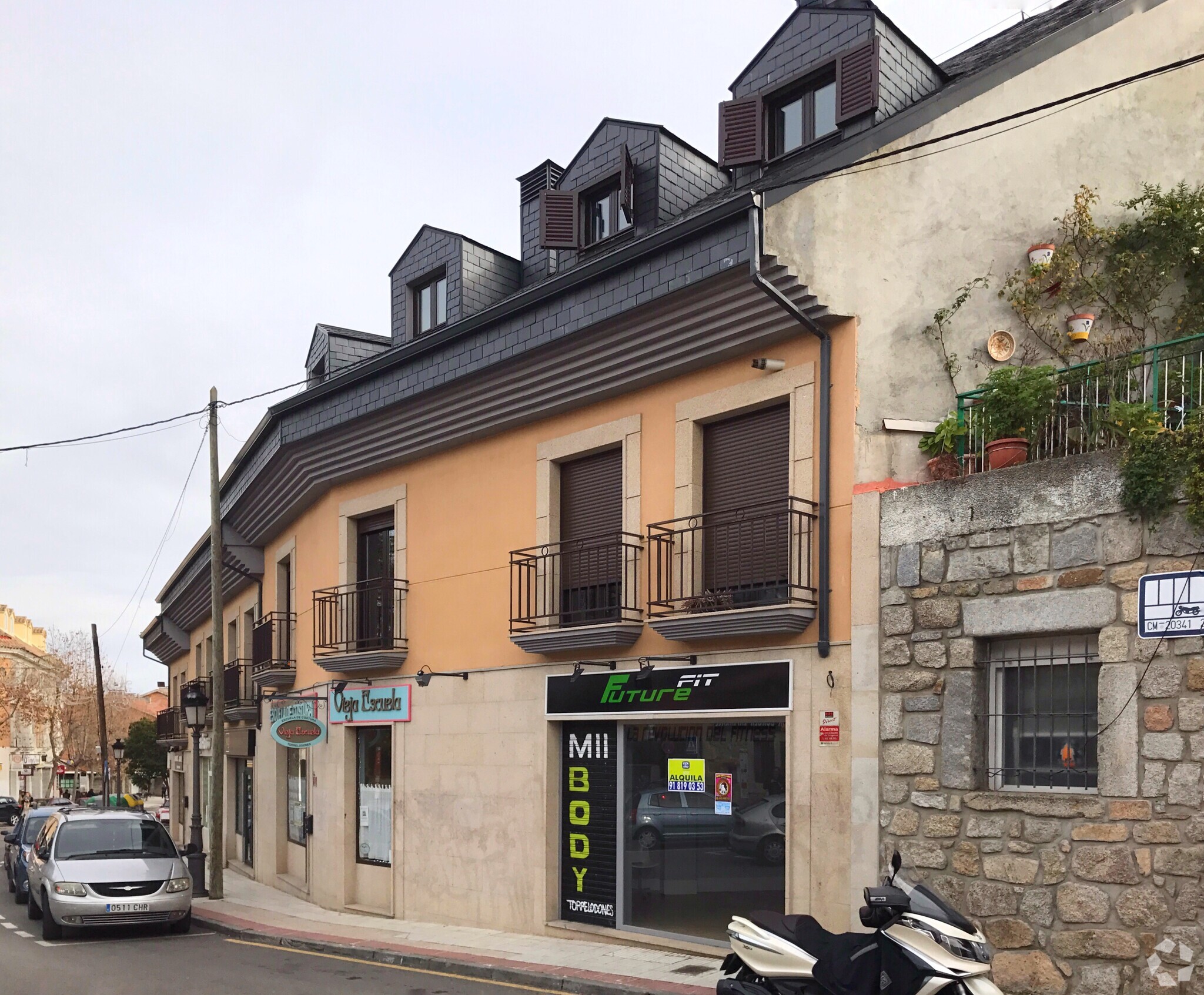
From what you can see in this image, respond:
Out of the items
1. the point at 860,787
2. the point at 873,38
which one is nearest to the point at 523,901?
the point at 860,787

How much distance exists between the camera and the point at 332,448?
1794 cm

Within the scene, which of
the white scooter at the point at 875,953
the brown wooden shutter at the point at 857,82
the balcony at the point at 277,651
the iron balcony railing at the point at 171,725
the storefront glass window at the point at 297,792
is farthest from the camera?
the iron balcony railing at the point at 171,725

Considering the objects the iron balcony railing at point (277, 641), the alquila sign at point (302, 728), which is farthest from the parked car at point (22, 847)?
the alquila sign at point (302, 728)

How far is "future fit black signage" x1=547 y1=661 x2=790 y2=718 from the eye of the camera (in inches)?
456

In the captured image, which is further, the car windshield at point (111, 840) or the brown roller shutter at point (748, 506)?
the car windshield at point (111, 840)

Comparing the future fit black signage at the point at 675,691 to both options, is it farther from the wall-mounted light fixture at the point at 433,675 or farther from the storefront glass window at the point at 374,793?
the storefront glass window at the point at 374,793

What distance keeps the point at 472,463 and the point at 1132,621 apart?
904 centimetres

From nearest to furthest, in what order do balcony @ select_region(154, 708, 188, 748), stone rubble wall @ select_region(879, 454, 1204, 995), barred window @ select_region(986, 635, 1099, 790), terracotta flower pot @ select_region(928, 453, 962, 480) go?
1. stone rubble wall @ select_region(879, 454, 1204, 995)
2. barred window @ select_region(986, 635, 1099, 790)
3. terracotta flower pot @ select_region(928, 453, 962, 480)
4. balcony @ select_region(154, 708, 188, 748)

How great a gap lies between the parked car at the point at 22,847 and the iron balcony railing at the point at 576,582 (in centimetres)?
1135

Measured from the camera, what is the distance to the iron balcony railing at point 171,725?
36469mm

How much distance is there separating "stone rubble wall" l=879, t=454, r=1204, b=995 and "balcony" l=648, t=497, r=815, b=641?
0.97 metres

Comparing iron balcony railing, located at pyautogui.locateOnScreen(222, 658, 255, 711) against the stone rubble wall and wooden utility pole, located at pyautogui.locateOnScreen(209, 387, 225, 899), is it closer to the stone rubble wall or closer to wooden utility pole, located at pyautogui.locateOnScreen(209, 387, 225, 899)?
wooden utility pole, located at pyautogui.locateOnScreen(209, 387, 225, 899)

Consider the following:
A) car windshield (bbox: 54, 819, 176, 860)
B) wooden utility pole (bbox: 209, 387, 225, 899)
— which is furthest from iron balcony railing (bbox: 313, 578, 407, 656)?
car windshield (bbox: 54, 819, 176, 860)

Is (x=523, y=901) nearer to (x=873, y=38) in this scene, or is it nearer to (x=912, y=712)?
(x=912, y=712)
